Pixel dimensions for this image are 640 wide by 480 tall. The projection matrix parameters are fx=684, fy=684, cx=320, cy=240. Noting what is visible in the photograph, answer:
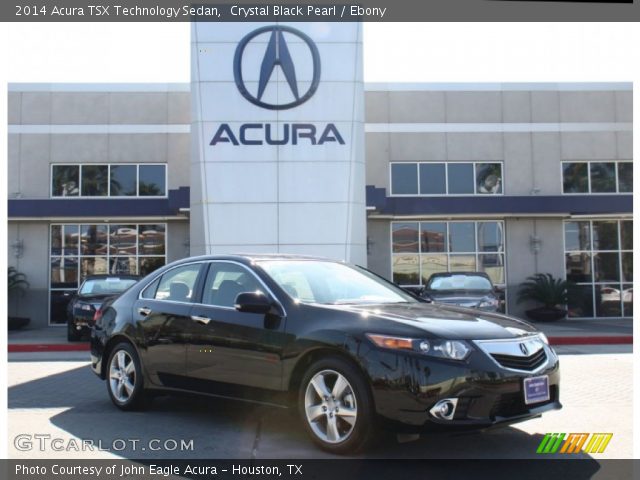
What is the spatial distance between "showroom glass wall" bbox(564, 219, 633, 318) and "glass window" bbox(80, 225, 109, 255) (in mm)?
15620

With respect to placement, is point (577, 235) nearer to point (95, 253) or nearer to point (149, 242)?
point (149, 242)

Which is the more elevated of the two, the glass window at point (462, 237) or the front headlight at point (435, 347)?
the glass window at point (462, 237)

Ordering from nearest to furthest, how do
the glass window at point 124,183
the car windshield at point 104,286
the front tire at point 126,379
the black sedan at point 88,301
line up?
the front tire at point 126,379 < the black sedan at point 88,301 < the car windshield at point 104,286 < the glass window at point 124,183

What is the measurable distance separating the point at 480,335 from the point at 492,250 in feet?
61.2

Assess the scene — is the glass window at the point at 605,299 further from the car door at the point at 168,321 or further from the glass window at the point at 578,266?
the car door at the point at 168,321

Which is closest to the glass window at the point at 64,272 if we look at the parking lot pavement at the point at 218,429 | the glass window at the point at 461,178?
the glass window at the point at 461,178

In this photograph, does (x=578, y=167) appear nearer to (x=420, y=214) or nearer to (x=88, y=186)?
(x=420, y=214)

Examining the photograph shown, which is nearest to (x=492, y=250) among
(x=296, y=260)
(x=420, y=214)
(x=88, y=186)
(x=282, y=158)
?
(x=420, y=214)

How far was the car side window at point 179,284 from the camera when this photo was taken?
6.66 metres

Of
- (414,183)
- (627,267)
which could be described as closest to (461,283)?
(414,183)

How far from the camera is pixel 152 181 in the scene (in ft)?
75.8

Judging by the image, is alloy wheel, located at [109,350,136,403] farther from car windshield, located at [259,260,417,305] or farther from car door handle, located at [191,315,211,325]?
car windshield, located at [259,260,417,305]

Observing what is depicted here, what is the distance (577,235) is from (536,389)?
779 inches

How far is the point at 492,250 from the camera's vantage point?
23.1 m
